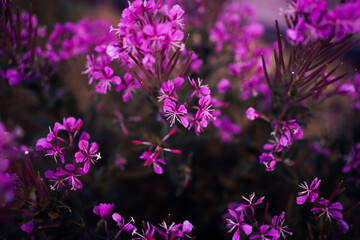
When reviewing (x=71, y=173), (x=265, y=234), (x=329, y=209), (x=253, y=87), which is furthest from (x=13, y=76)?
(x=329, y=209)

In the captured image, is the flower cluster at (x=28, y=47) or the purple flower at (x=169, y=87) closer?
the purple flower at (x=169, y=87)

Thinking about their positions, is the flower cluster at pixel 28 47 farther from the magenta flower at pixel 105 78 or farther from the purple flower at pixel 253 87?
the purple flower at pixel 253 87

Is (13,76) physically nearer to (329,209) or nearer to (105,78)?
(105,78)

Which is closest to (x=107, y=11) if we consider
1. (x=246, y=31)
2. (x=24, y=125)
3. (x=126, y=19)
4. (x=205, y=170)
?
(x=24, y=125)

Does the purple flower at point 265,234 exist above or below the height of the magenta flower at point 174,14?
below

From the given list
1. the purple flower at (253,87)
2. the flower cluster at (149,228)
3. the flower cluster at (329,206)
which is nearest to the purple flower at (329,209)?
the flower cluster at (329,206)

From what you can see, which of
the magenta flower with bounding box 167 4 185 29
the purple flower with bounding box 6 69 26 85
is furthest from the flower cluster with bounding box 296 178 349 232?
the purple flower with bounding box 6 69 26 85

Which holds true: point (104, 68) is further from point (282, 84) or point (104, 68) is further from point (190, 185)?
point (190, 185)

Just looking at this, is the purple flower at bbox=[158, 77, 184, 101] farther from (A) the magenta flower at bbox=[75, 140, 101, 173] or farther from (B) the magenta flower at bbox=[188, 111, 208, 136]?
(A) the magenta flower at bbox=[75, 140, 101, 173]
